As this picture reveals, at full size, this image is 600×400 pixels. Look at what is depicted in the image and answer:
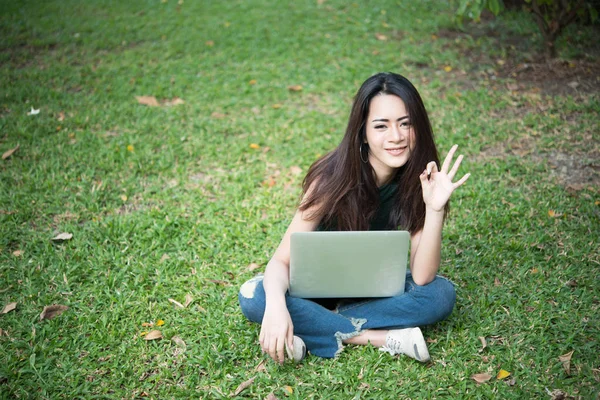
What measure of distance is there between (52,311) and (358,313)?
1577 millimetres

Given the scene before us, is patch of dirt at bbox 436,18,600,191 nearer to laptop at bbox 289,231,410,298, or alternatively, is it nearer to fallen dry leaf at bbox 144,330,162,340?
laptop at bbox 289,231,410,298

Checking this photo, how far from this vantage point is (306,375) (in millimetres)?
2482

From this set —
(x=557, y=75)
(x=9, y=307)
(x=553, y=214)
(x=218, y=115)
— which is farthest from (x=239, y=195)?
(x=557, y=75)

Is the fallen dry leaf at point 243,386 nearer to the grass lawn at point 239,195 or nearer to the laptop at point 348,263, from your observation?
the grass lawn at point 239,195

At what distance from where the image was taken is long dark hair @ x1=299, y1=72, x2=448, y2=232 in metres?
2.51

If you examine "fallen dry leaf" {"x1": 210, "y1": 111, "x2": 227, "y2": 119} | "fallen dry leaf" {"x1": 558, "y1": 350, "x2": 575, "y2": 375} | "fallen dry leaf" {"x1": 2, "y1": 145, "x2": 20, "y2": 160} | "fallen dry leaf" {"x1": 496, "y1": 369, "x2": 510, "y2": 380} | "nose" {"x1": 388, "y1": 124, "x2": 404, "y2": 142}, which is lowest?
"fallen dry leaf" {"x1": 496, "y1": 369, "x2": 510, "y2": 380}

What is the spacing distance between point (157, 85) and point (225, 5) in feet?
9.41

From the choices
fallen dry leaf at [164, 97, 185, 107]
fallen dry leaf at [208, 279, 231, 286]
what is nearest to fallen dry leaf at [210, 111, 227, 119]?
fallen dry leaf at [164, 97, 185, 107]

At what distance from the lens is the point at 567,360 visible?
2480mm

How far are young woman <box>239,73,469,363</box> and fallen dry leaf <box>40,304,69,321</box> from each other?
3.23ft

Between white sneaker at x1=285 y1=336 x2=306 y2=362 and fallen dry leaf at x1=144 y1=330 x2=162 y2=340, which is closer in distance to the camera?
white sneaker at x1=285 y1=336 x2=306 y2=362

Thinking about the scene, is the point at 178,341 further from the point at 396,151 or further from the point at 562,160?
the point at 562,160

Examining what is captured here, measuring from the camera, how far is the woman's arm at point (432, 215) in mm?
2330

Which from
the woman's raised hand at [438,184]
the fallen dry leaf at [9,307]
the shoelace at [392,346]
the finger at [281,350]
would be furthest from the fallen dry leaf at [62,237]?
the woman's raised hand at [438,184]
